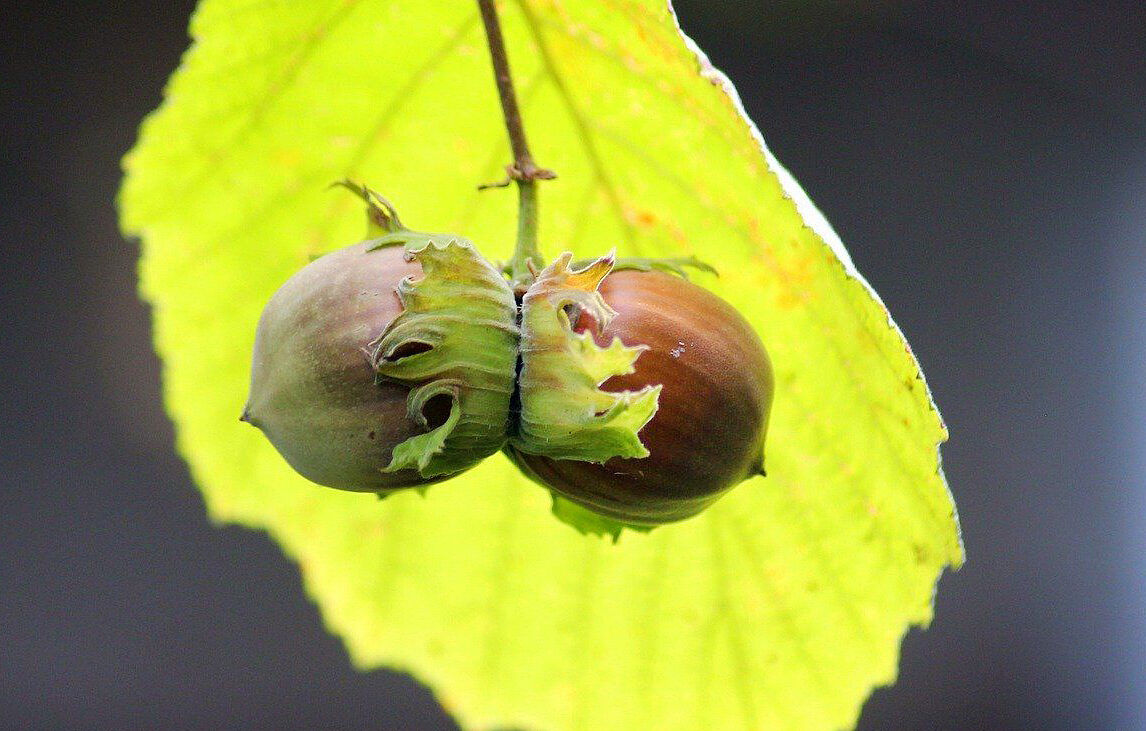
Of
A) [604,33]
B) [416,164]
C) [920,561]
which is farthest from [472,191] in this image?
[920,561]

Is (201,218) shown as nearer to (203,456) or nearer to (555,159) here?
(203,456)

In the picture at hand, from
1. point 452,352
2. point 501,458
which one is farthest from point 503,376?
point 501,458

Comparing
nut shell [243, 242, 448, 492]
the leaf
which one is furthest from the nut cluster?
the leaf

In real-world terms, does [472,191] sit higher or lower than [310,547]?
higher

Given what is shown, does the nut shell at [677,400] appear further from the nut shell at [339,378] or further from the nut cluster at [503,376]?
the nut shell at [339,378]

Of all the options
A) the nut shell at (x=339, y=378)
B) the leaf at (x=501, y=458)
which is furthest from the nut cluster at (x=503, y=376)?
the leaf at (x=501, y=458)

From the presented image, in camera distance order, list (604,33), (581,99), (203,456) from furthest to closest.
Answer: (203,456) < (581,99) < (604,33)

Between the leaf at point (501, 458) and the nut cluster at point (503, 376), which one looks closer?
the nut cluster at point (503, 376)
